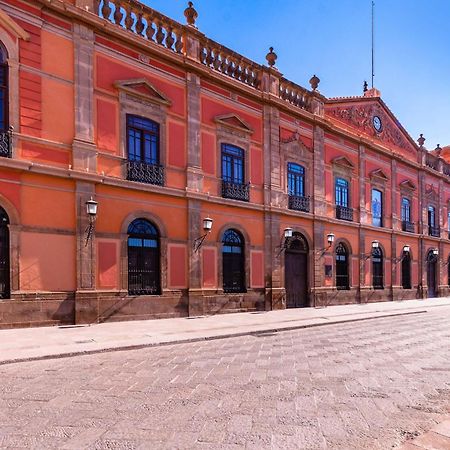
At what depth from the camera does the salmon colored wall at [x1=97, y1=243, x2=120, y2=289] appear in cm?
1219

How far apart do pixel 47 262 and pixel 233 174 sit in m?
8.13

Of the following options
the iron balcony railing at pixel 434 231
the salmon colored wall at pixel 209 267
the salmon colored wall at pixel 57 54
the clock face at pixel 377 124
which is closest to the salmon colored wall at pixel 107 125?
the salmon colored wall at pixel 57 54

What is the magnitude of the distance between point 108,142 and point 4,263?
4888mm

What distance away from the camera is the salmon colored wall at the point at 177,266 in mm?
13773

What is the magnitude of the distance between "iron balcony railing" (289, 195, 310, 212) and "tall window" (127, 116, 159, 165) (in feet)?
23.0

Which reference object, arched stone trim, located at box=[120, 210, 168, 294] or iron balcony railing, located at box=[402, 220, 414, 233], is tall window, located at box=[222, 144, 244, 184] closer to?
arched stone trim, located at box=[120, 210, 168, 294]

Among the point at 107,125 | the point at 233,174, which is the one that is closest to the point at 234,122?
the point at 233,174

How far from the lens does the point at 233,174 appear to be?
636 inches

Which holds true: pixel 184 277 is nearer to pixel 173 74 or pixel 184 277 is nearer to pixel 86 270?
pixel 86 270

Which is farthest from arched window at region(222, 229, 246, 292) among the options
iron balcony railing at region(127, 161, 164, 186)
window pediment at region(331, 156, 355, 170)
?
window pediment at region(331, 156, 355, 170)

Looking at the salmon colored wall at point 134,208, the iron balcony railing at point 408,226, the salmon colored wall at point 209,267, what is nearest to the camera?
the salmon colored wall at point 134,208

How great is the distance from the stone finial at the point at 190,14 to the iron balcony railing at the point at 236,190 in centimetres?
638

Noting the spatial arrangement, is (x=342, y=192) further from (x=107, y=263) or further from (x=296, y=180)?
(x=107, y=263)

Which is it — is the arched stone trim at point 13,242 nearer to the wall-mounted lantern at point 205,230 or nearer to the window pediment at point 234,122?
the wall-mounted lantern at point 205,230
